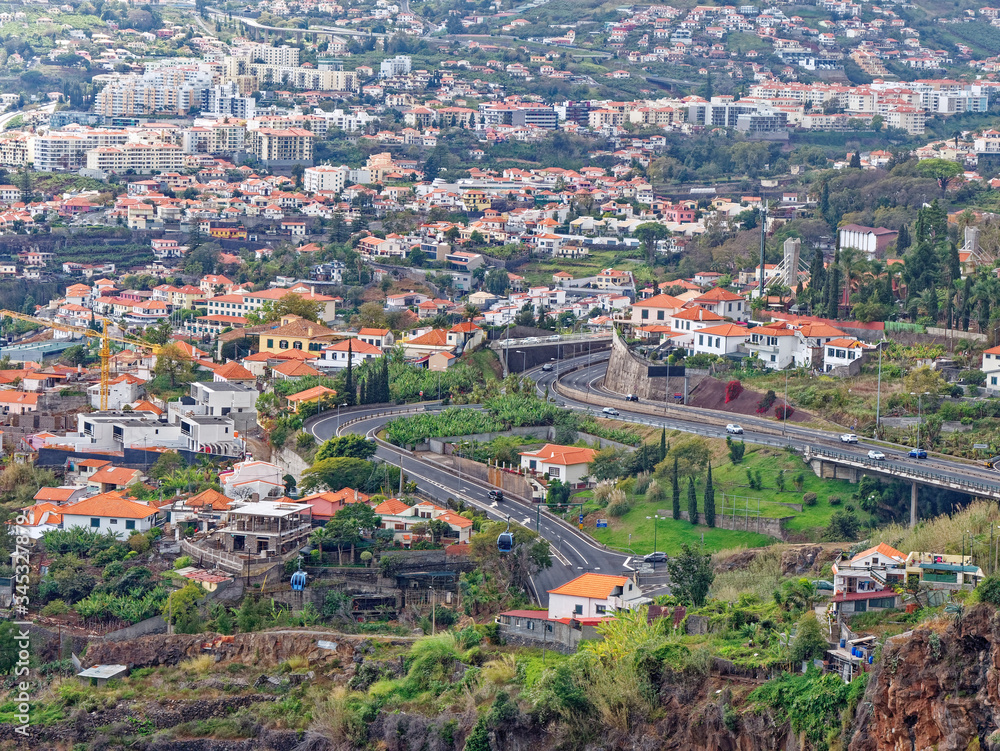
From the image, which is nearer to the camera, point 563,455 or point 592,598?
point 592,598

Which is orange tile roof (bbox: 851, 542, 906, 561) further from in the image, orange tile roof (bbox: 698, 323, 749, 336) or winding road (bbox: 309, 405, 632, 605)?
orange tile roof (bbox: 698, 323, 749, 336)

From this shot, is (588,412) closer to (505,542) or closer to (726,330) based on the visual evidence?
(726,330)

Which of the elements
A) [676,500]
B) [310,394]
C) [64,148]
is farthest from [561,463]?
[64,148]

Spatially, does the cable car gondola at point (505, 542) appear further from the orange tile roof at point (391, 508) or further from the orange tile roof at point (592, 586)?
the orange tile roof at point (391, 508)

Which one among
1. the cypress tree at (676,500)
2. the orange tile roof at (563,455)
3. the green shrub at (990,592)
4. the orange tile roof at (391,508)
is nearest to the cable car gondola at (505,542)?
the orange tile roof at (391,508)

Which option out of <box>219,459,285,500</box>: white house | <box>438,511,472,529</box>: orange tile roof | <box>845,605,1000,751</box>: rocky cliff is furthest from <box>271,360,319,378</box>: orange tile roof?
<box>845,605,1000,751</box>: rocky cliff

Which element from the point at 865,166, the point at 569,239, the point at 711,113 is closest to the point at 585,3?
the point at 711,113
